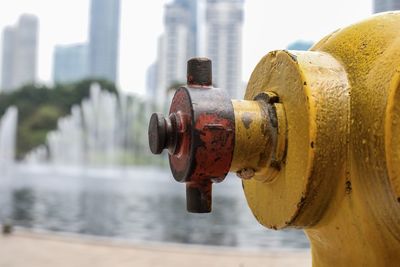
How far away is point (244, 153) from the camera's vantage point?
3.18 ft

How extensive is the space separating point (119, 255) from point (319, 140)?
16.6ft

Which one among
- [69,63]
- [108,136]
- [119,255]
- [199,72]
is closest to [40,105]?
[108,136]

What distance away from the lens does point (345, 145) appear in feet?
2.92

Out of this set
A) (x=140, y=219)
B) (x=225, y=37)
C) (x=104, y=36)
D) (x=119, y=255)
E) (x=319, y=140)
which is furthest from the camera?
(x=104, y=36)

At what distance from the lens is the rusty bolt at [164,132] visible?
3.12 ft

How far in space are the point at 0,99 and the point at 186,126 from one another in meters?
45.3

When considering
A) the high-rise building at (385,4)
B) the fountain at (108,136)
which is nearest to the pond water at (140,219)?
the high-rise building at (385,4)

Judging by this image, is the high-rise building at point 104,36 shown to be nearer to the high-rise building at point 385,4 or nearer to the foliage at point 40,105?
the foliage at point 40,105

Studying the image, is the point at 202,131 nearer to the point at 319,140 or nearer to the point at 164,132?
the point at 164,132

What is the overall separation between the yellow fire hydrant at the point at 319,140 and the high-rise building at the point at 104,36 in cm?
7059

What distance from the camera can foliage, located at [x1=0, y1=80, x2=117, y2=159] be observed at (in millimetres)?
37750

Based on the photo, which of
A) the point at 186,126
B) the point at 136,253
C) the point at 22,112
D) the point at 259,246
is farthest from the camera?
the point at 22,112

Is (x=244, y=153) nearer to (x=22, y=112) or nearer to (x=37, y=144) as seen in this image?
(x=37, y=144)

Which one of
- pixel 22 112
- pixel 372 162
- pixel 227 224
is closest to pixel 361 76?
pixel 372 162
